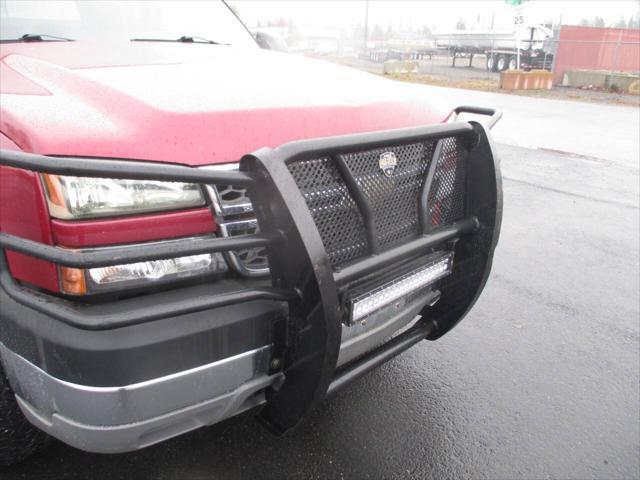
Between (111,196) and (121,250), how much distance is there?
0.21 meters

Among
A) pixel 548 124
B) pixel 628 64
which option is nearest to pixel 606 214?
pixel 548 124

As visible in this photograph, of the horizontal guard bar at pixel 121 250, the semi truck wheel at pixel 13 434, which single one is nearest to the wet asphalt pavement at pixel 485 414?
the semi truck wheel at pixel 13 434

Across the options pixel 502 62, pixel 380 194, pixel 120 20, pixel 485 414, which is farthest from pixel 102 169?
pixel 502 62

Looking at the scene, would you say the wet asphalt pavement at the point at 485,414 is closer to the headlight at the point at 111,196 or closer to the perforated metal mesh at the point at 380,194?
the perforated metal mesh at the point at 380,194

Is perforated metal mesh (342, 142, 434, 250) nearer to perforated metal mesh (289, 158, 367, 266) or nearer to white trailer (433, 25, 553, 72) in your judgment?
perforated metal mesh (289, 158, 367, 266)

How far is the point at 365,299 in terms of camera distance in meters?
1.90

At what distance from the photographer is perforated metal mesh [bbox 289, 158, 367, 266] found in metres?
1.78

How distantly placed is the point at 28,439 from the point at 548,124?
12.9 m

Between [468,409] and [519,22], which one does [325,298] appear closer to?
[468,409]

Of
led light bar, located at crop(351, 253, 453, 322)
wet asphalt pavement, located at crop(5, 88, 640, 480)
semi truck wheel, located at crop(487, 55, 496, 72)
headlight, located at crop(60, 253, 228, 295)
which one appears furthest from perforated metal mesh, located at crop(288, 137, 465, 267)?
semi truck wheel, located at crop(487, 55, 496, 72)

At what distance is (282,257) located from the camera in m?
1.69

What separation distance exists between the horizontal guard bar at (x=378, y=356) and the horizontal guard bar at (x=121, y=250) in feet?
2.17

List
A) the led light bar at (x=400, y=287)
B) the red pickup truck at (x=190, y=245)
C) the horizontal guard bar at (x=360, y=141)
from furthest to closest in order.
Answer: the led light bar at (x=400, y=287) → the horizontal guard bar at (x=360, y=141) → the red pickup truck at (x=190, y=245)

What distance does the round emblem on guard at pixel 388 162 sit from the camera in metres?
1.99
